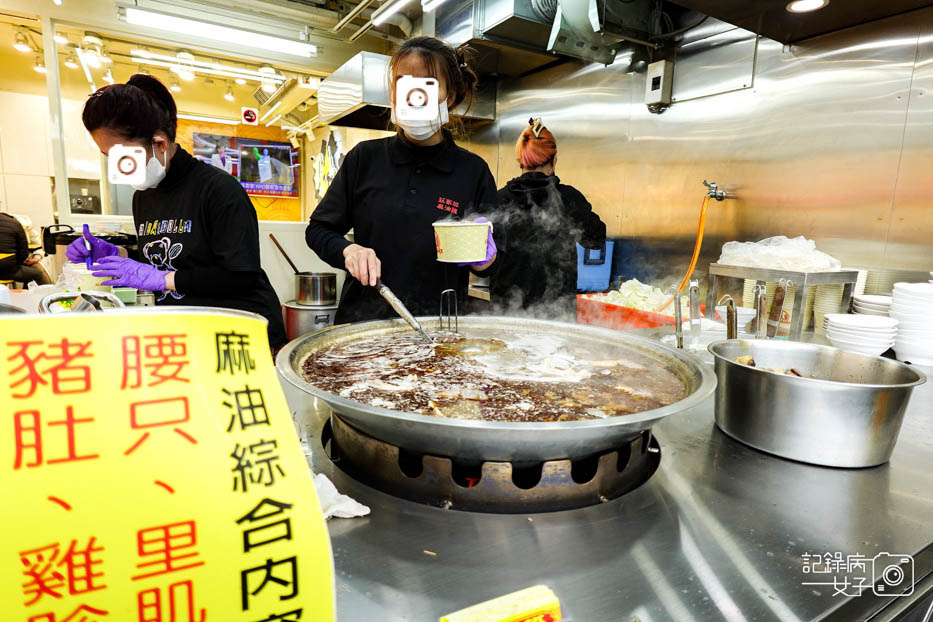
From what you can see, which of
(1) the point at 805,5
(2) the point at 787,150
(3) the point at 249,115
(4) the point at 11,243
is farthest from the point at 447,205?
(3) the point at 249,115

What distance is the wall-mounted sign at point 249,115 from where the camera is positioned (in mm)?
9336

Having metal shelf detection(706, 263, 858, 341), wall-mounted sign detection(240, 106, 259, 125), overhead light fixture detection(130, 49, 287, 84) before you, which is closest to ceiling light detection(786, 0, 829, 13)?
metal shelf detection(706, 263, 858, 341)

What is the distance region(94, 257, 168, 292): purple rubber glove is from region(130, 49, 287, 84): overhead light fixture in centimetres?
518

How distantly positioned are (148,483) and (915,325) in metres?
2.32

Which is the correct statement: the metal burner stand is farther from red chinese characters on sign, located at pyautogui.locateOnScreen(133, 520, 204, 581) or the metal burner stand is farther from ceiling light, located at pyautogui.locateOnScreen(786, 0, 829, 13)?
ceiling light, located at pyautogui.locateOnScreen(786, 0, 829, 13)

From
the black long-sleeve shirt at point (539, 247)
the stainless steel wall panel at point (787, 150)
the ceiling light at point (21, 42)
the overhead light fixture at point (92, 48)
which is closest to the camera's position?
the stainless steel wall panel at point (787, 150)

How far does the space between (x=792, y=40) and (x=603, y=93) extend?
4.77 ft

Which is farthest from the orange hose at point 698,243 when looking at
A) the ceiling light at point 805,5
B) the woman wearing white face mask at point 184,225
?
the woman wearing white face mask at point 184,225

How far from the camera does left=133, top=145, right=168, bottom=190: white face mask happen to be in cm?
194

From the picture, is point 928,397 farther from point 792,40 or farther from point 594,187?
point 594,187

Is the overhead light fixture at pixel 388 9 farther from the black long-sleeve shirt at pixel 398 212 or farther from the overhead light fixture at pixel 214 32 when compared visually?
the black long-sleeve shirt at pixel 398 212

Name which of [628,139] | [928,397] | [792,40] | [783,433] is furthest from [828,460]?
[628,139]

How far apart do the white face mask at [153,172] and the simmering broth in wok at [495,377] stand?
1.19 m

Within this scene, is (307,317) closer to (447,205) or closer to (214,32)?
(447,205)
